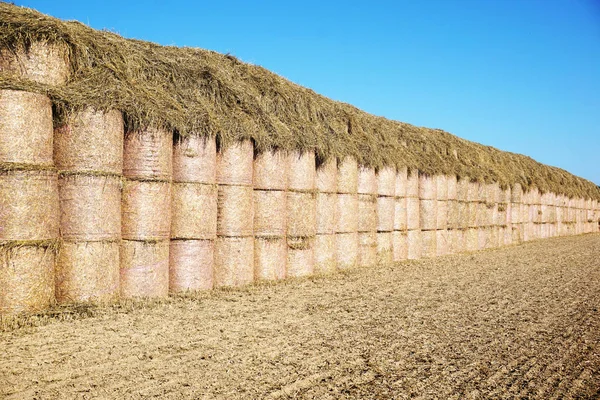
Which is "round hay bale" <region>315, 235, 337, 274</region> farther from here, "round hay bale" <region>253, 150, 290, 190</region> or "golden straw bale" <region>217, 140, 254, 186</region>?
"golden straw bale" <region>217, 140, 254, 186</region>

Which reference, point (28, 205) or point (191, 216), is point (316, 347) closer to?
point (191, 216)

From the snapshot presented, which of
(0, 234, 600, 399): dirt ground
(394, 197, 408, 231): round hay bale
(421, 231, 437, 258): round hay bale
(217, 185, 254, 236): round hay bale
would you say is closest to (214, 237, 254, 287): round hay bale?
(217, 185, 254, 236): round hay bale

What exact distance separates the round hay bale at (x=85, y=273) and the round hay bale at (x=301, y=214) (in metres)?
4.24

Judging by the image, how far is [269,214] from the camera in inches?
406

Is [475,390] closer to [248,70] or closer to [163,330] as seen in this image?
[163,330]

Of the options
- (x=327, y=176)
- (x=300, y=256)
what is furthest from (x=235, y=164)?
(x=327, y=176)

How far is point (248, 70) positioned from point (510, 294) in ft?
22.4

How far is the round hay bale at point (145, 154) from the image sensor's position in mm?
8109

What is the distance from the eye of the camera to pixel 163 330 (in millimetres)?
6395

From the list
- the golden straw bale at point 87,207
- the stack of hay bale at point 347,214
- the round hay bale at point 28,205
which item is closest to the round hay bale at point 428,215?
the stack of hay bale at point 347,214

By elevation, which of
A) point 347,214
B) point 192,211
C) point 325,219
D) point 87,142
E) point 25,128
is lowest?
point 325,219

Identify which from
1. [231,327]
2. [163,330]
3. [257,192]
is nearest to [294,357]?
[231,327]

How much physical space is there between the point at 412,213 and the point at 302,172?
600 centimetres

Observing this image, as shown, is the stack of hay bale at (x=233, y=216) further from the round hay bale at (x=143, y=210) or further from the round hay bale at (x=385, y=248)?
the round hay bale at (x=385, y=248)
